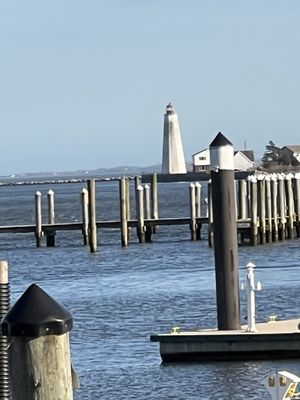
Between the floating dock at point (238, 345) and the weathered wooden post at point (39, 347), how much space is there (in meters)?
11.9

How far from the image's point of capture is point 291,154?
15988 centimetres

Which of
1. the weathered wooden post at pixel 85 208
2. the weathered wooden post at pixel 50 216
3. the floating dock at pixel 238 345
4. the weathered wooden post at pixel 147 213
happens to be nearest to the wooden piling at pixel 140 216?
the weathered wooden post at pixel 147 213

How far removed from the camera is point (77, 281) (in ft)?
112

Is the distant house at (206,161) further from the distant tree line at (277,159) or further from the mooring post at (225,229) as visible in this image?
the mooring post at (225,229)

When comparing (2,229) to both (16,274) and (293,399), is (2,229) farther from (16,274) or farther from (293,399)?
(293,399)

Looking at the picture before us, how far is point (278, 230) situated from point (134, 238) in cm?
1017

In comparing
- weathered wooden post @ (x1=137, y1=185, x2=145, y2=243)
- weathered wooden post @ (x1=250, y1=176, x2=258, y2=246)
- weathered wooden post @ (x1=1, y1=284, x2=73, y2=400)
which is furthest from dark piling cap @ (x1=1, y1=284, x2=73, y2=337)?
weathered wooden post @ (x1=137, y1=185, x2=145, y2=243)

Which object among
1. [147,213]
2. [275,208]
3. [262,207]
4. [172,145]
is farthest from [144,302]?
[172,145]

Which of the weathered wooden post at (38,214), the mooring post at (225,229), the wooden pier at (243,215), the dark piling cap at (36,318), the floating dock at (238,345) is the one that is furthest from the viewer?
the weathered wooden post at (38,214)

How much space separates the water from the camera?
55.8 feet

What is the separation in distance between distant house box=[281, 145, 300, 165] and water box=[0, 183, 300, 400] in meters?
104

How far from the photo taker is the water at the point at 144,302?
1702 centimetres

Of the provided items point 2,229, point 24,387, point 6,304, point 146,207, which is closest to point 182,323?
point 6,304

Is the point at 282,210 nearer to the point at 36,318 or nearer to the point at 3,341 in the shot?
the point at 3,341
